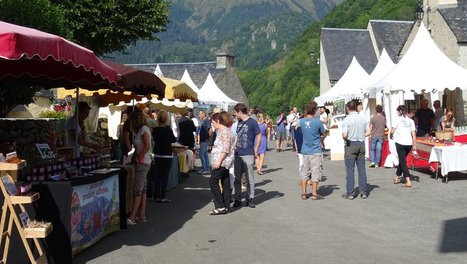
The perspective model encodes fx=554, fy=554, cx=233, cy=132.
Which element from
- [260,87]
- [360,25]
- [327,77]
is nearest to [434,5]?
[327,77]

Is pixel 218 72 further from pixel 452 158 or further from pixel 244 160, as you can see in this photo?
pixel 244 160

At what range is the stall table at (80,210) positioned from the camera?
621 centimetres

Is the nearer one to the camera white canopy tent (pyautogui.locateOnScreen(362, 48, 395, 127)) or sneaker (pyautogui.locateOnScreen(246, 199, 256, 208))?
sneaker (pyautogui.locateOnScreen(246, 199, 256, 208))

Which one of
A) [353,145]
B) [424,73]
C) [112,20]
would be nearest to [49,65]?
[353,145]

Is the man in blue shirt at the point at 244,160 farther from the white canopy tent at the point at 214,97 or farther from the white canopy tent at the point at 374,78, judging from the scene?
the white canopy tent at the point at 214,97

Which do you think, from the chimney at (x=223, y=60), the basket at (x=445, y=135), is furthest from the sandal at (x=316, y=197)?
the chimney at (x=223, y=60)

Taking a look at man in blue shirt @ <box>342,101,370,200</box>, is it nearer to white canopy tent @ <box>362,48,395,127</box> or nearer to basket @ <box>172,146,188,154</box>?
basket @ <box>172,146,188,154</box>

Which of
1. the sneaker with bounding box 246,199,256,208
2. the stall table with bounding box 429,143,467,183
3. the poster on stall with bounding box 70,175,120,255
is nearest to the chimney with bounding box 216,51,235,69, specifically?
the stall table with bounding box 429,143,467,183

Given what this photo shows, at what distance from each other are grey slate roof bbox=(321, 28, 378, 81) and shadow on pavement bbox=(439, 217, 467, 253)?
115ft

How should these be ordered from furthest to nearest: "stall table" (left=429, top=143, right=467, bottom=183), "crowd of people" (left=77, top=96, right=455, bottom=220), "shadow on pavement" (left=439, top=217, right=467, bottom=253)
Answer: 1. "stall table" (left=429, top=143, right=467, bottom=183)
2. "crowd of people" (left=77, top=96, right=455, bottom=220)
3. "shadow on pavement" (left=439, top=217, right=467, bottom=253)

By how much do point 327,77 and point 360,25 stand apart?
2934 centimetres

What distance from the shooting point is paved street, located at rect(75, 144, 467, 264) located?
6.82 meters

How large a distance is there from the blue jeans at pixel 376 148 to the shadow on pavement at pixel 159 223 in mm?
5874

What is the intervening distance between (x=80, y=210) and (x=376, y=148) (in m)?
11.6
